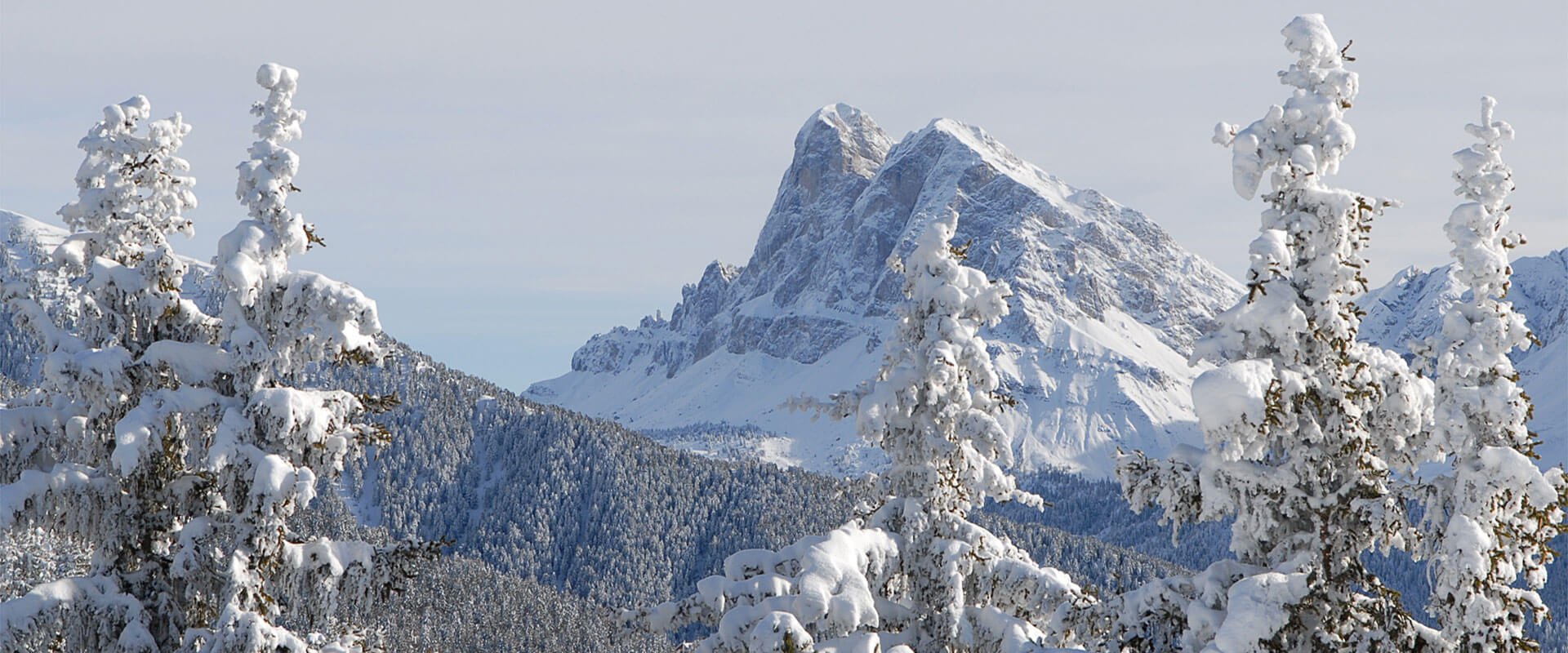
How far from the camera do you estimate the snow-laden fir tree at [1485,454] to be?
12.8 meters

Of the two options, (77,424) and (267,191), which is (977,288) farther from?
(77,424)

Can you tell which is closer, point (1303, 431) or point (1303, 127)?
point (1303, 431)

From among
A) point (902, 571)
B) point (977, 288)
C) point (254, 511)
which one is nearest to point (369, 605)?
point (254, 511)

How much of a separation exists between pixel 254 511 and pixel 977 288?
10085 millimetres

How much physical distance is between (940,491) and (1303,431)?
6.57m

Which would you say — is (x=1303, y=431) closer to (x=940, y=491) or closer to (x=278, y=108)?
(x=940, y=491)

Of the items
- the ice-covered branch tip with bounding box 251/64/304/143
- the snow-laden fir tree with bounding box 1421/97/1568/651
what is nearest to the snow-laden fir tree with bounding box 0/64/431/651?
the ice-covered branch tip with bounding box 251/64/304/143

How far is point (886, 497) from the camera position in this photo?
65.3 ft

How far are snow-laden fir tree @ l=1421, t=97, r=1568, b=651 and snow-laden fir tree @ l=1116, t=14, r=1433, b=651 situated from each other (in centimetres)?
45

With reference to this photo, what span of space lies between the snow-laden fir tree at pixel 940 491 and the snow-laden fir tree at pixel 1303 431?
4.50m

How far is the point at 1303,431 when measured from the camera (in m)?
13.2

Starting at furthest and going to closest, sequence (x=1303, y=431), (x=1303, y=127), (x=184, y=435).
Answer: (x=184, y=435) → (x=1303, y=127) → (x=1303, y=431)

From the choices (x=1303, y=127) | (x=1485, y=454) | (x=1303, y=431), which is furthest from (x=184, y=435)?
(x=1485, y=454)

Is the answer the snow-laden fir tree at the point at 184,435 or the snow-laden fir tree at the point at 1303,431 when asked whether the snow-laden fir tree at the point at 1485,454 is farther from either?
the snow-laden fir tree at the point at 184,435
